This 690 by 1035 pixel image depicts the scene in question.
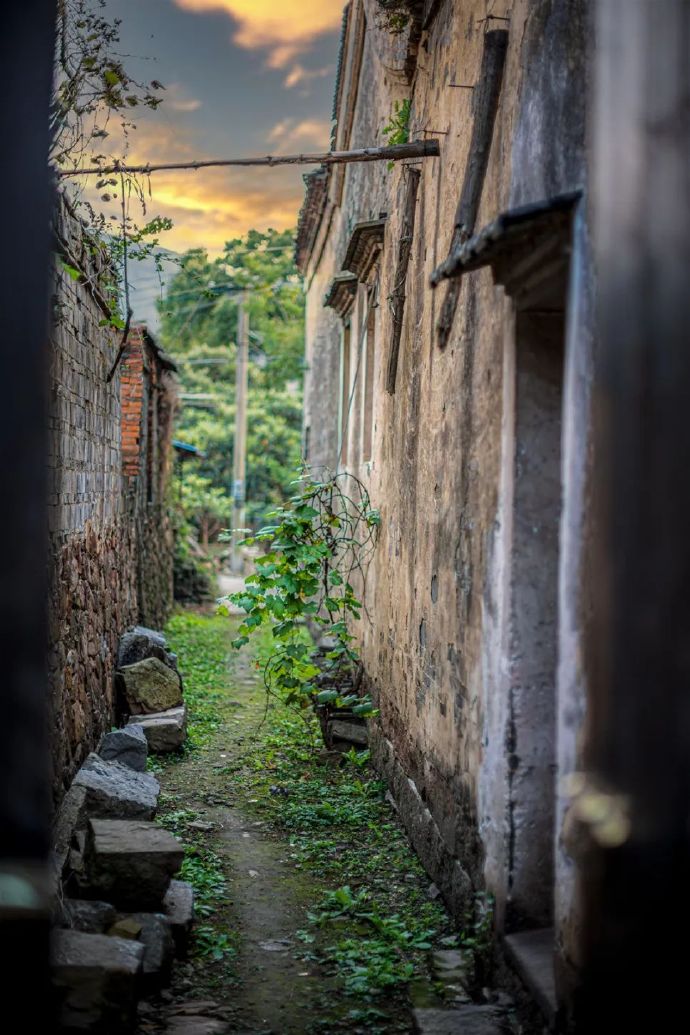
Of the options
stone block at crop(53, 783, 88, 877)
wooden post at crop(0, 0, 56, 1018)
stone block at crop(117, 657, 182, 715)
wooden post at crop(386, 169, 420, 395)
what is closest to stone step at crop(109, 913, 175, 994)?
stone block at crop(53, 783, 88, 877)

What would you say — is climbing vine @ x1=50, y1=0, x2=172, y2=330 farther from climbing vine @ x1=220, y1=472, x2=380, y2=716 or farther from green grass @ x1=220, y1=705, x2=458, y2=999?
green grass @ x1=220, y1=705, x2=458, y2=999

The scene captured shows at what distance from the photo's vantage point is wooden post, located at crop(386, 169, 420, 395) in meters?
6.51

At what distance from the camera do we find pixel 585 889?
2.79 meters

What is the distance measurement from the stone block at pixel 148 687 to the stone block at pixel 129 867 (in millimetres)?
3448

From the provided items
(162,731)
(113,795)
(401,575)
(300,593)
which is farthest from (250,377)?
(113,795)

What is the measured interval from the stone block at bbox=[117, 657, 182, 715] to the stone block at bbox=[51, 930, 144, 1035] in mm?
4326

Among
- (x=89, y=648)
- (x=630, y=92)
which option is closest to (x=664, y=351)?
(x=630, y=92)

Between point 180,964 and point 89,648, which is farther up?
point 89,648

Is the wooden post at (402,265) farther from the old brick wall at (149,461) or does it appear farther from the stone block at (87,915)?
the stone block at (87,915)

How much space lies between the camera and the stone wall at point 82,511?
5301 mm

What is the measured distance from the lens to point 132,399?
9805mm

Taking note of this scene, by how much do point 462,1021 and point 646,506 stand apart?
235cm

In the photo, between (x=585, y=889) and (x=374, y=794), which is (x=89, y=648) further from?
(x=585, y=889)

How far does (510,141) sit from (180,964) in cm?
377
